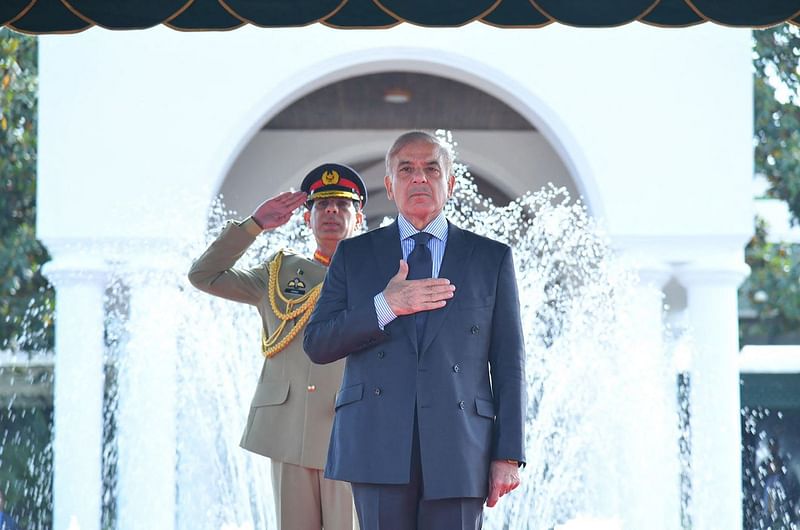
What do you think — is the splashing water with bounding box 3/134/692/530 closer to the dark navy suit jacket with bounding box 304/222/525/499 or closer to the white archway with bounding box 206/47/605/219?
the white archway with bounding box 206/47/605/219

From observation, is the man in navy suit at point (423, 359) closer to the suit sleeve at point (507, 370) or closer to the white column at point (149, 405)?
the suit sleeve at point (507, 370)

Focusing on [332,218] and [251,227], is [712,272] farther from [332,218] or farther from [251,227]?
[251,227]

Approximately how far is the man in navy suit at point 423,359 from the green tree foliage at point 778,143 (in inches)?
486

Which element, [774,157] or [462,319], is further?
[774,157]

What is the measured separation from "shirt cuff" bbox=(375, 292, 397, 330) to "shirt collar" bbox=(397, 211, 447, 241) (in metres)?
0.24

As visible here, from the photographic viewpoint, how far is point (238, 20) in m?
4.24

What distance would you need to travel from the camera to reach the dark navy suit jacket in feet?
10.1

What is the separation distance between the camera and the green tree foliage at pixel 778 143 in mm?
15109

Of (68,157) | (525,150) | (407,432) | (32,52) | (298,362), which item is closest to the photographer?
(407,432)

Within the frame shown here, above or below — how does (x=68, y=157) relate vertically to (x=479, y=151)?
below

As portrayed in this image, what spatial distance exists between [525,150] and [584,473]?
4398mm

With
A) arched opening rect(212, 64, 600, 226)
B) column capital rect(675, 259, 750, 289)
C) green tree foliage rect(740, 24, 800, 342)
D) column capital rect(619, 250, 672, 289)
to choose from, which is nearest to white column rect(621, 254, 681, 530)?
column capital rect(619, 250, 672, 289)

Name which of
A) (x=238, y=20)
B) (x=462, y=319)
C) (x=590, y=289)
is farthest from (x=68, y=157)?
(x=462, y=319)

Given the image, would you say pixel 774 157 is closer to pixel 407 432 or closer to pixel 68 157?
pixel 68 157
